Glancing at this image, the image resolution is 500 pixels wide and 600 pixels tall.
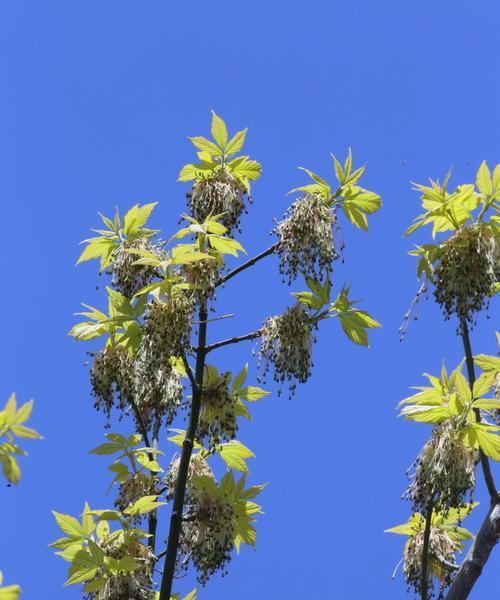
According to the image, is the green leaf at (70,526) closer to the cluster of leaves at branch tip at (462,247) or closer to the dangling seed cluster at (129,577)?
the dangling seed cluster at (129,577)

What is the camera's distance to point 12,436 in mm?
2525

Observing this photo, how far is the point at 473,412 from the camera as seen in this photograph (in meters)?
3.71

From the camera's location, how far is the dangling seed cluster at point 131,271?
12.7 ft

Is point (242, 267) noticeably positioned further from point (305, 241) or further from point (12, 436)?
point (12, 436)

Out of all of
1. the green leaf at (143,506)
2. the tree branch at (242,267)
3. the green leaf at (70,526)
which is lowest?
the green leaf at (143,506)

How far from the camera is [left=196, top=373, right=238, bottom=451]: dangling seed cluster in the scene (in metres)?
3.91

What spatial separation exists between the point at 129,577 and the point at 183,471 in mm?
439

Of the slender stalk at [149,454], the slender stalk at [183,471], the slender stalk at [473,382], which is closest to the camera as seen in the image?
the slender stalk at [183,471]

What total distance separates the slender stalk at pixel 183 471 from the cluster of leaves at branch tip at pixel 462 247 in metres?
0.76

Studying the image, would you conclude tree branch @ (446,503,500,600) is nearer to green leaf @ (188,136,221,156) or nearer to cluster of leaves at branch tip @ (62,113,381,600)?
cluster of leaves at branch tip @ (62,113,381,600)

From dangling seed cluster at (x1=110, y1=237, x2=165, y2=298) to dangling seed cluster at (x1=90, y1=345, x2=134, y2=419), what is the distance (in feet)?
0.89

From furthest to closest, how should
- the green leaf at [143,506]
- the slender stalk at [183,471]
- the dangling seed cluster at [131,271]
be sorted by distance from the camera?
the dangling seed cluster at [131,271] < the green leaf at [143,506] < the slender stalk at [183,471]

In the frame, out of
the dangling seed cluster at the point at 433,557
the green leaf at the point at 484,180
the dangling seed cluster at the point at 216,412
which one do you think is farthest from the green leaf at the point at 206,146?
the dangling seed cluster at the point at 433,557

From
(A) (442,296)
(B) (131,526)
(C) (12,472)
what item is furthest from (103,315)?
(C) (12,472)
